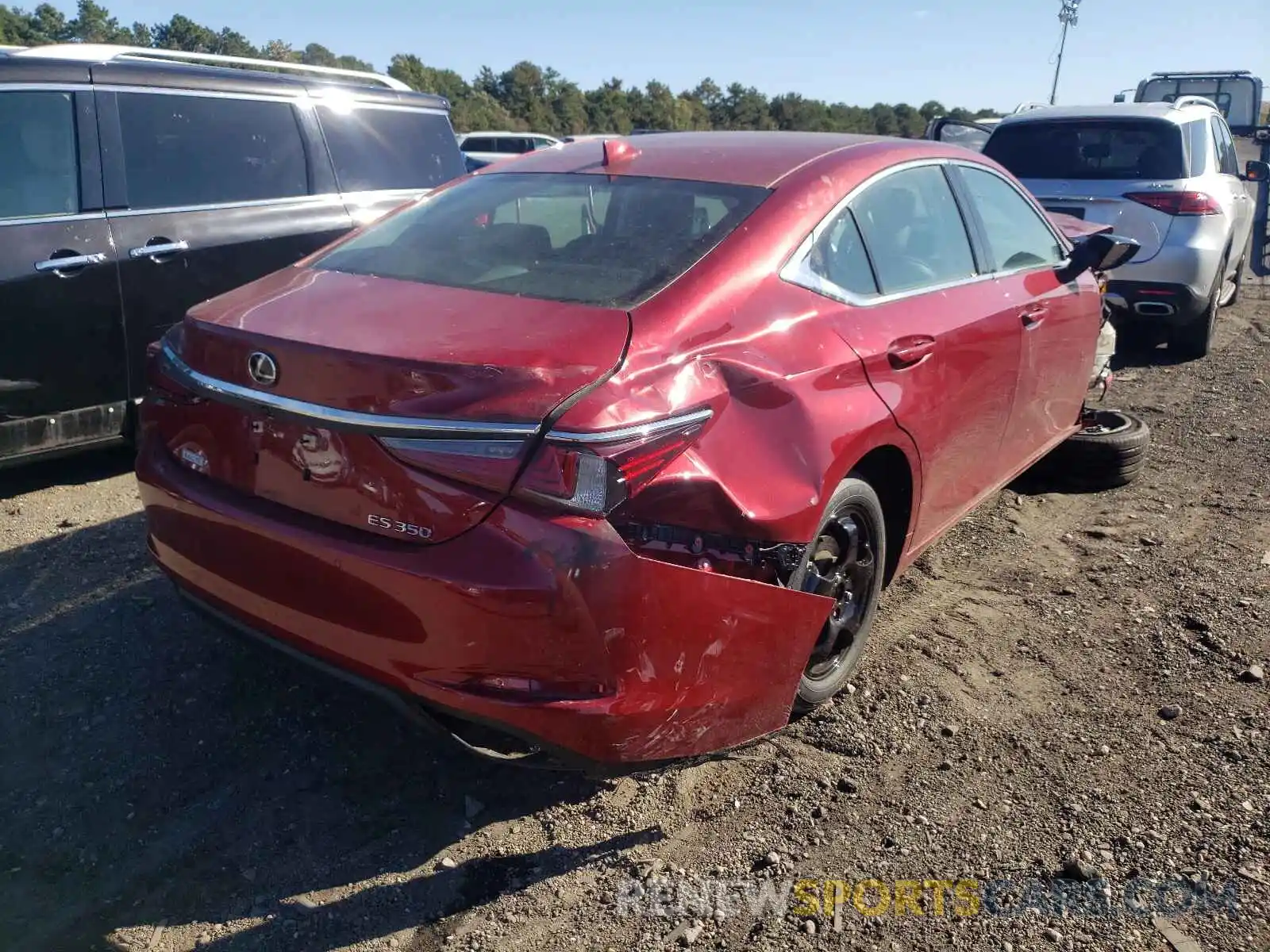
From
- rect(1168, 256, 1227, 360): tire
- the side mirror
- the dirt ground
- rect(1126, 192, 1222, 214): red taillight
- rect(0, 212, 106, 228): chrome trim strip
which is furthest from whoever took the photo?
rect(1168, 256, 1227, 360): tire

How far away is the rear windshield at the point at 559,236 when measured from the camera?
8.97 ft

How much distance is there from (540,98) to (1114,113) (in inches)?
1709

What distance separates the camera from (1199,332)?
792 cm

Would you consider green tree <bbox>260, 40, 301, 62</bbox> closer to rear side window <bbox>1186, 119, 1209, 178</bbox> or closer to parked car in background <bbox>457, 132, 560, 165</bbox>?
parked car in background <bbox>457, 132, 560, 165</bbox>

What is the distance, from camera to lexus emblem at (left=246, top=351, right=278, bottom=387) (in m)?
2.45

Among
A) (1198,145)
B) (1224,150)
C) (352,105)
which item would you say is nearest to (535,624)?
(352,105)

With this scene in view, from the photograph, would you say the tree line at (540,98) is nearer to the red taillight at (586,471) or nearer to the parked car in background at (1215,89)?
the parked car in background at (1215,89)

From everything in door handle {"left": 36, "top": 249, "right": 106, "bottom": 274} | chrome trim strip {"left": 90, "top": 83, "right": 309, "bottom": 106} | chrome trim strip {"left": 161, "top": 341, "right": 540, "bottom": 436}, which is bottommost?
chrome trim strip {"left": 161, "top": 341, "right": 540, "bottom": 436}

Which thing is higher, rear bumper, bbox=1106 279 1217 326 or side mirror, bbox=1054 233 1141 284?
side mirror, bbox=1054 233 1141 284

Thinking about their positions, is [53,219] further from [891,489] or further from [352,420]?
[891,489]

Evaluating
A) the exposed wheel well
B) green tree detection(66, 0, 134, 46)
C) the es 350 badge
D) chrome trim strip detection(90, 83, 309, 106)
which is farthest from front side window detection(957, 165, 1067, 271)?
green tree detection(66, 0, 134, 46)

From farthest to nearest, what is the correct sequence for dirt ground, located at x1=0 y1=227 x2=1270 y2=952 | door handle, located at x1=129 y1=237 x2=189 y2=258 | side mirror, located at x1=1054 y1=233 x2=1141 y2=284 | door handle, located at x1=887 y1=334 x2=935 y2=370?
door handle, located at x1=129 y1=237 x2=189 y2=258
side mirror, located at x1=1054 y1=233 x2=1141 y2=284
door handle, located at x1=887 y1=334 x2=935 y2=370
dirt ground, located at x1=0 y1=227 x2=1270 y2=952

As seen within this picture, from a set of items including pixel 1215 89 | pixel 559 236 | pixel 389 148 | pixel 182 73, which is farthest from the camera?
pixel 1215 89

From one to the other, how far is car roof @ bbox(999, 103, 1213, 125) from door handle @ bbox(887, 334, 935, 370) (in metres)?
5.51
